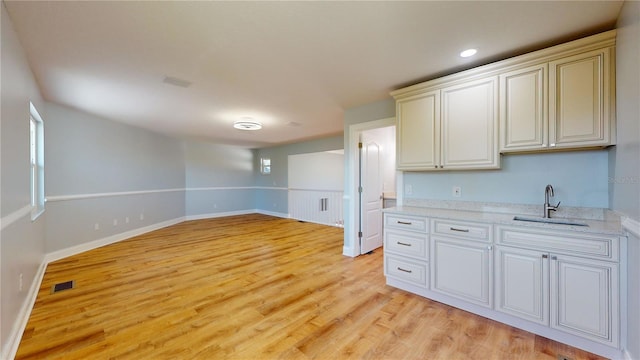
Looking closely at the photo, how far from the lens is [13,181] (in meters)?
1.95

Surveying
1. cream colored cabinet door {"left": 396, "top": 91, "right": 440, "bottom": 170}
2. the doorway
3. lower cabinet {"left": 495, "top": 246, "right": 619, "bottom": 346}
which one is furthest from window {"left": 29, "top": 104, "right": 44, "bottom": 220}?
lower cabinet {"left": 495, "top": 246, "right": 619, "bottom": 346}

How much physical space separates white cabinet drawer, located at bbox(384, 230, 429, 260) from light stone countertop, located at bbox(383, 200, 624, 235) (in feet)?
0.77

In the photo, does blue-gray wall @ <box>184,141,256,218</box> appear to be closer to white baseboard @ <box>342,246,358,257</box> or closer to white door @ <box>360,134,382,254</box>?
white baseboard @ <box>342,246,358,257</box>

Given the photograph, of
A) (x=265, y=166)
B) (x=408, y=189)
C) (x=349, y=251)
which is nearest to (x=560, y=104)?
(x=408, y=189)

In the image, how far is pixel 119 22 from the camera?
6.18 ft

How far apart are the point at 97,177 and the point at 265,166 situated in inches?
193

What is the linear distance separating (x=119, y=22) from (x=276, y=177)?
6746 millimetres

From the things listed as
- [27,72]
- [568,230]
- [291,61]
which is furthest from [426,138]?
[27,72]

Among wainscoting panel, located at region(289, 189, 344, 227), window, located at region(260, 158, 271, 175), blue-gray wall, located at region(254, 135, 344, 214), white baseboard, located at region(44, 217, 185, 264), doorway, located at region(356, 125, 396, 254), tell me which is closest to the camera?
white baseboard, located at region(44, 217, 185, 264)

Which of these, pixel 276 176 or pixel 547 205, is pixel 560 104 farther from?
pixel 276 176

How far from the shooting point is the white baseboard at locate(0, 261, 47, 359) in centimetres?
175

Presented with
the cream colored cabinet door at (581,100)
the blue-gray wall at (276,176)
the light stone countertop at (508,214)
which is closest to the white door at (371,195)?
the light stone countertop at (508,214)

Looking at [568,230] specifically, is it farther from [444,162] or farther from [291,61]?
[291,61]

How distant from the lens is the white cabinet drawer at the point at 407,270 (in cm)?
266
